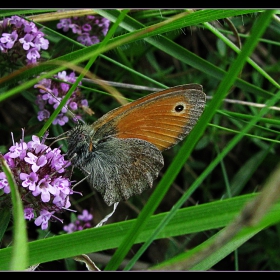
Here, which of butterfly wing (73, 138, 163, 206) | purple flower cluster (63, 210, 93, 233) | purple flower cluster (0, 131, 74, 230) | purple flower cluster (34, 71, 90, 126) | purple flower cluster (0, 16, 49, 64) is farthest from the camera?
purple flower cluster (63, 210, 93, 233)

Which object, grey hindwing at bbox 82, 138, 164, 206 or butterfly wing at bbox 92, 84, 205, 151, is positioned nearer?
butterfly wing at bbox 92, 84, 205, 151

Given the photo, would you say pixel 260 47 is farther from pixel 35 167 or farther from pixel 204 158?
pixel 35 167

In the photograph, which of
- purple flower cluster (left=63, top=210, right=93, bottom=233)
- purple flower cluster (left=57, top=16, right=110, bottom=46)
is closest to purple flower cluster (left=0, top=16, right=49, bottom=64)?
purple flower cluster (left=57, top=16, right=110, bottom=46)

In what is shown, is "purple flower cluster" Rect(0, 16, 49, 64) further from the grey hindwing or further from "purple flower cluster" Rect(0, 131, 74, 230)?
"purple flower cluster" Rect(0, 131, 74, 230)

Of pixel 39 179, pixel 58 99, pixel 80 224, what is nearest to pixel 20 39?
pixel 58 99

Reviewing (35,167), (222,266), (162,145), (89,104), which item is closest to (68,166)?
(35,167)

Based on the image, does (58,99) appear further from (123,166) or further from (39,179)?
(39,179)

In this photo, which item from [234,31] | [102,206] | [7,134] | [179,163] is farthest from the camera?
[102,206]
